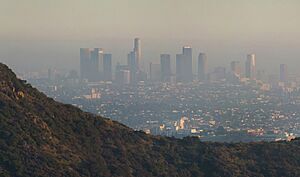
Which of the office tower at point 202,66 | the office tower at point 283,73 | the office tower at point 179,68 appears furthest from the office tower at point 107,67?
the office tower at point 283,73

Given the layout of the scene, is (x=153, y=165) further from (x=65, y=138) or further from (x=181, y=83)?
(x=181, y=83)

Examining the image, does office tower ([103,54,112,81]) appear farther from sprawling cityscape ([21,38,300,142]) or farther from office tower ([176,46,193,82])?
office tower ([176,46,193,82])

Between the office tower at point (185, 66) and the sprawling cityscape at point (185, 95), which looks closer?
the sprawling cityscape at point (185, 95)

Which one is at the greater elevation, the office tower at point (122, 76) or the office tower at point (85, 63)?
the office tower at point (85, 63)

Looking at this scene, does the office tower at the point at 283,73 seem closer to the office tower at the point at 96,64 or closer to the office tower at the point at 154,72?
the office tower at the point at 154,72

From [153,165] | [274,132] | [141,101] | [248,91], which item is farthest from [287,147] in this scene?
[248,91]

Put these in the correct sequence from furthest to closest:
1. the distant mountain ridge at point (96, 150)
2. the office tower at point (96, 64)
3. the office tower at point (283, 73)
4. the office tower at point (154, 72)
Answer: the office tower at point (154, 72) < the office tower at point (96, 64) < the office tower at point (283, 73) < the distant mountain ridge at point (96, 150)
